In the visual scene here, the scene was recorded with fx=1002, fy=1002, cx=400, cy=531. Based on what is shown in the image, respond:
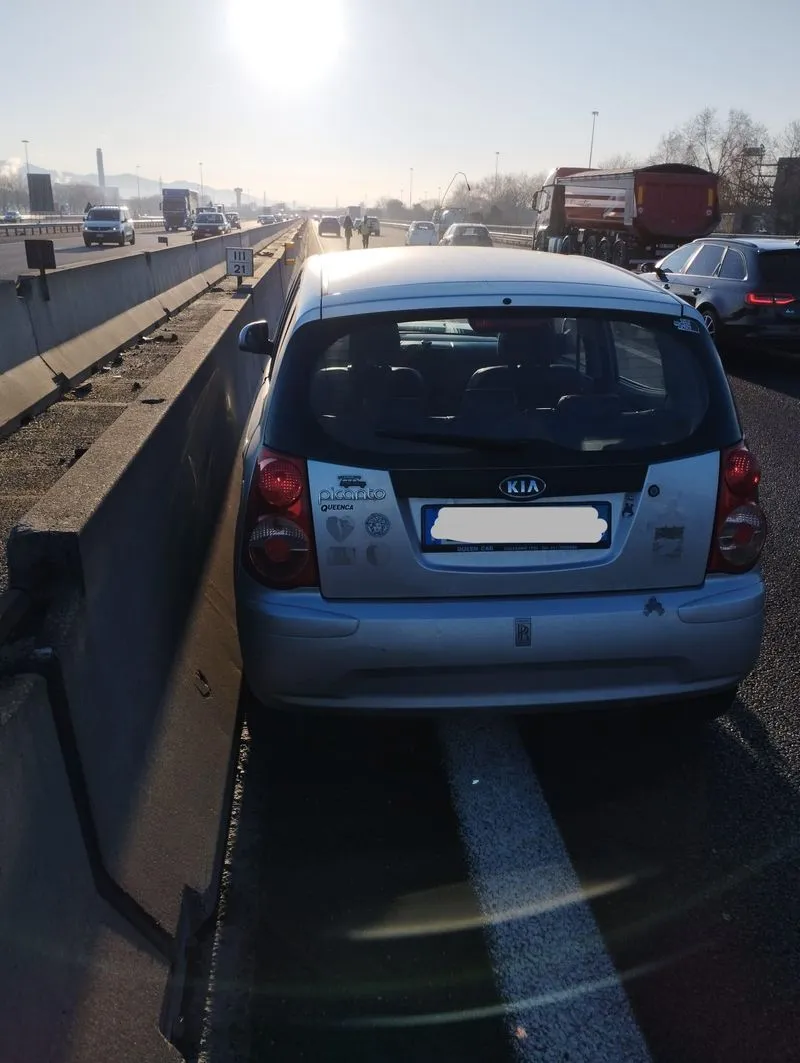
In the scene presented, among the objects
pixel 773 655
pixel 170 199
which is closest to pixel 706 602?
pixel 773 655

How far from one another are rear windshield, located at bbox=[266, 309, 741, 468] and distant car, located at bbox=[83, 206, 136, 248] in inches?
1987

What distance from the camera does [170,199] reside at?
8644cm

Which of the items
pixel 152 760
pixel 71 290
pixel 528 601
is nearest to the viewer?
pixel 152 760

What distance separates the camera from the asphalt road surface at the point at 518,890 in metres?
2.49

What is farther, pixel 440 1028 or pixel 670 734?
pixel 670 734

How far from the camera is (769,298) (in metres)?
13.2

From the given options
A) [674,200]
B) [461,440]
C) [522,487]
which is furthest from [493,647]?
[674,200]

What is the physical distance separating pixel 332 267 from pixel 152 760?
231 cm

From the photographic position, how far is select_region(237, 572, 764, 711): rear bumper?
3215 mm

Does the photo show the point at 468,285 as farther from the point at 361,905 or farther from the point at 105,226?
the point at 105,226

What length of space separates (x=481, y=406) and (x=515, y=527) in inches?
16.9

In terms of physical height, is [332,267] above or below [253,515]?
above

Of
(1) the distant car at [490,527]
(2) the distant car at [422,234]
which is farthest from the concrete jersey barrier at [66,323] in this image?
(2) the distant car at [422,234]

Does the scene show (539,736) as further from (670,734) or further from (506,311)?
(506,311)
